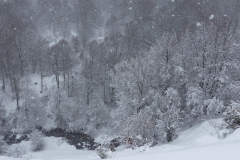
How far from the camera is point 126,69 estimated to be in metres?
22.8

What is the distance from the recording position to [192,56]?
64.7 feet

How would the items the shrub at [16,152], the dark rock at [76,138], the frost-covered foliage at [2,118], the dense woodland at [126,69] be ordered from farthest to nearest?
the frost-covered foliage at [2,118] → the dark rock at [76,138] → the dense woodland at [126,69] → the shrub at [16,152]

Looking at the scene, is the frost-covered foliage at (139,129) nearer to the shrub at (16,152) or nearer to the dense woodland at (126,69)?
the dense woodland at (126,69)

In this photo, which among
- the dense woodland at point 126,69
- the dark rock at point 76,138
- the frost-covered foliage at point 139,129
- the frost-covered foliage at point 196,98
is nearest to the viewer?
the frost-covered foliage at point 139,129

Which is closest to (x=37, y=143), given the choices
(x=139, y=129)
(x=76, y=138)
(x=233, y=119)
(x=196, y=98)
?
(x=76, y=138)

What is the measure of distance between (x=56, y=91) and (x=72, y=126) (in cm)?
569

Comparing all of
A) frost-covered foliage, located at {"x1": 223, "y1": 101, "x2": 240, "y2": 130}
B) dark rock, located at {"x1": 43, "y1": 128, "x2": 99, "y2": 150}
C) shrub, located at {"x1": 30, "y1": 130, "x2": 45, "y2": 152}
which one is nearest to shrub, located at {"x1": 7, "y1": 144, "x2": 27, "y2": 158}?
shrub, located at {"x1": 30, "y1": 130, "x2": 45, "y2": 152}

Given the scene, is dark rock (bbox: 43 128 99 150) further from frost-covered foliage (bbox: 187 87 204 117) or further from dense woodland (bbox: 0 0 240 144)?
frost-covered foliage (bbox: 187 87 204 117)

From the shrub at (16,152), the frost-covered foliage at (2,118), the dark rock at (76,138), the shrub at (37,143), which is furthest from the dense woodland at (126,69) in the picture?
the shrub at (16,152)

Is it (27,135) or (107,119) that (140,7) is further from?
(27,135)

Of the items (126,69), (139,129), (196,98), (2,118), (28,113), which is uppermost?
(126,69)

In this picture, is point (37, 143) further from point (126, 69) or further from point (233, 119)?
point (233, 119)

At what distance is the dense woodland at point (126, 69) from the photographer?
17.4 metres

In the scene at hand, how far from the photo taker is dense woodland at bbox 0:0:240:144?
685 inches
